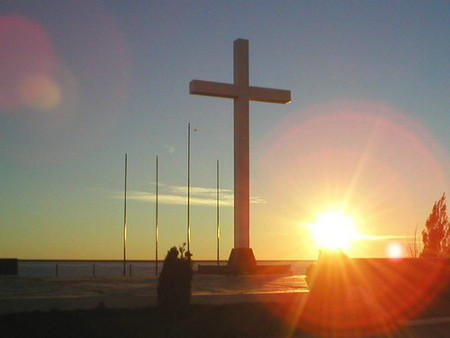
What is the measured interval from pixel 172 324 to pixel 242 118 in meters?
22.4

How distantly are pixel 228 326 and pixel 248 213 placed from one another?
21.4 m

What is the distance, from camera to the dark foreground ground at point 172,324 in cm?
1189

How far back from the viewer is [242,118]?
113ft

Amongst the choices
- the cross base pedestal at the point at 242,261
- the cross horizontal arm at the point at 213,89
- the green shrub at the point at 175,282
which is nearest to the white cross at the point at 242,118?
the cross horizontal arm at the point at 213,89

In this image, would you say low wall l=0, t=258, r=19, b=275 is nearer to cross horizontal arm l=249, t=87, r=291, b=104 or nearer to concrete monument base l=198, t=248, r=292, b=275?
concrete monument base l=198, t=248, r=292, b=275

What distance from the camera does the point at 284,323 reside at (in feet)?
45.6

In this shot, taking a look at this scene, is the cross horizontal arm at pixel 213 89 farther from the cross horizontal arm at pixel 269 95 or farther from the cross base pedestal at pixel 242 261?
the cross base pedestal at pixel 242 261

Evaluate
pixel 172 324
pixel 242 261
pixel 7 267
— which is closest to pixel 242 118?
pixel 242 261

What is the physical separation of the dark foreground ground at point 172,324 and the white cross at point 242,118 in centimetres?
1892

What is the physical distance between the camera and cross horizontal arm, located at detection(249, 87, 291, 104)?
34719 mm

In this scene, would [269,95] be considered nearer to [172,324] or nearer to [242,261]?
[242,261]

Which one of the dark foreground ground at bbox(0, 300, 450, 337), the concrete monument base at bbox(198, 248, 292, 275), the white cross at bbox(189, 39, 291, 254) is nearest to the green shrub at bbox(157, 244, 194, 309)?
the dark foreground ground at bbox(0, 300, 450, 337)

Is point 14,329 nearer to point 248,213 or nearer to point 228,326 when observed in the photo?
point 228,326

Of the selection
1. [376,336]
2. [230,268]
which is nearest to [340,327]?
[376,336]
